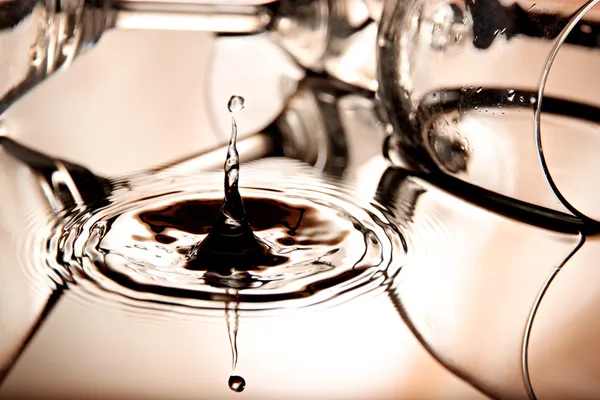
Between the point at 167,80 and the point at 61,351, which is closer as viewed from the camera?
the point at 61,351

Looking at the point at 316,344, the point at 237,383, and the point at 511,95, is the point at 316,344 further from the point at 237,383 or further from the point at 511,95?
the point at 511,95

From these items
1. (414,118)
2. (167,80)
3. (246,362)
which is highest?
(167,80)

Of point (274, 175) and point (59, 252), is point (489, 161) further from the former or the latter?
point (59, 252)

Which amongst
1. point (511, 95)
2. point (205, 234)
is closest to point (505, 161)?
point (511, 95)

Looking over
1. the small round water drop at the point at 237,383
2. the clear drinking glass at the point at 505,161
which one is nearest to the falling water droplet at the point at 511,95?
the clear drinking glass at the point at 505,161

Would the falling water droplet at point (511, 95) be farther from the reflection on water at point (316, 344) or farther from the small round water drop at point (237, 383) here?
the small round water drop at point (237, 383)

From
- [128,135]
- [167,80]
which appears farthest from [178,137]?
[167,80]

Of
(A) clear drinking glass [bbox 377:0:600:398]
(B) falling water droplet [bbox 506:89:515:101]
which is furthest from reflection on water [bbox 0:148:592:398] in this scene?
(B) falling water droplet [bbox 506:89:515:101]
